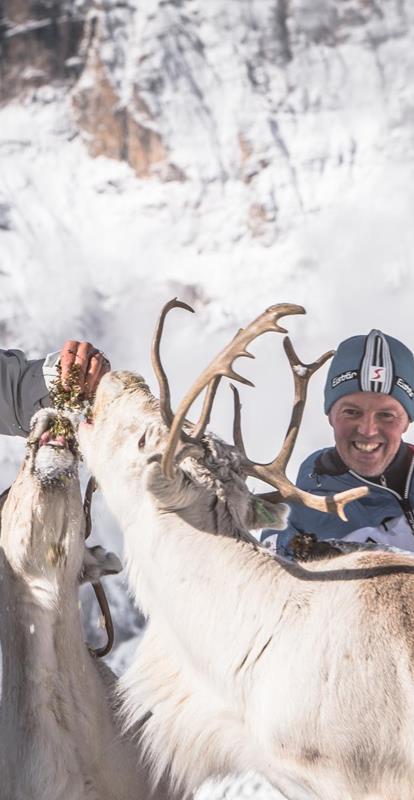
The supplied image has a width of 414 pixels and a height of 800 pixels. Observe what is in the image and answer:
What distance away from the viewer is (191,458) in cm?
427

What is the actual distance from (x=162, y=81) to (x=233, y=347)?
89.5 m

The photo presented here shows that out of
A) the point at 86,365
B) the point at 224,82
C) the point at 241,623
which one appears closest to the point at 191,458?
the point at 241,623

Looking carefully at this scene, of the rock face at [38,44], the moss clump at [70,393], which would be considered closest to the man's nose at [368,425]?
the moss clump at [70,393]

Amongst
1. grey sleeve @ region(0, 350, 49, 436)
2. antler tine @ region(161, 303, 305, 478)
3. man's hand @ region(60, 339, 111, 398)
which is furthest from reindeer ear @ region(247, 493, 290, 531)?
grey sleeve @ region(0, 350, 49, 436)

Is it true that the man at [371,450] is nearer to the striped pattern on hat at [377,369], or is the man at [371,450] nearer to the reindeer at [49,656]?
the striped pattern on hat at [377,369]

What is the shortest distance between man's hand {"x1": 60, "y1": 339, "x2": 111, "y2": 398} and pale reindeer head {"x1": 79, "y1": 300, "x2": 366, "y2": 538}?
0.44m

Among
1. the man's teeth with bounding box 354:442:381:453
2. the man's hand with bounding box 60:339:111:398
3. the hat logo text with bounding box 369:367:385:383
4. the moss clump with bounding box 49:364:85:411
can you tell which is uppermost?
the hat logo text with bounding box 369:367:385:383

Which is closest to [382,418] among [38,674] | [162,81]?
[38,674]

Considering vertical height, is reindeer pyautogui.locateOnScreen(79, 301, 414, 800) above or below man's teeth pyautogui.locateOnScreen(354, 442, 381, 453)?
below

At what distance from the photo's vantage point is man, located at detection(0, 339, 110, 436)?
5121 mm

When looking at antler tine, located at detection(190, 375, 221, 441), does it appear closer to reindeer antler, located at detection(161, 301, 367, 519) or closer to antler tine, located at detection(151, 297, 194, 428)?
reindeer antler, located at detection(161, 301, 367, 519)

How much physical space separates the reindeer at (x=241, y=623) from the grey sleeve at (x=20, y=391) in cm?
94

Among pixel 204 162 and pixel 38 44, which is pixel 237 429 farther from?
pixel 38 44

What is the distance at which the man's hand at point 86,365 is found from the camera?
16.6ft
